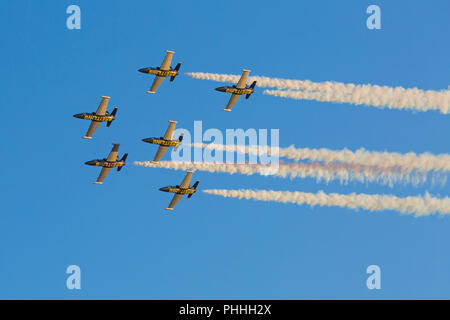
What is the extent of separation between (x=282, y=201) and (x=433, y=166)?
1330cm

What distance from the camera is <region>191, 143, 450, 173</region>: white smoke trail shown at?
10269cm

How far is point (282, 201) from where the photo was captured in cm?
10812

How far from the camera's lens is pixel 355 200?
104188mm

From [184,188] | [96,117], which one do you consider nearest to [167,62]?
[96,117]

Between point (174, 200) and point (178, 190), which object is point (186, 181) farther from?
point (174, 200)

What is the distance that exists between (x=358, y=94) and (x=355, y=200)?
9.97 m

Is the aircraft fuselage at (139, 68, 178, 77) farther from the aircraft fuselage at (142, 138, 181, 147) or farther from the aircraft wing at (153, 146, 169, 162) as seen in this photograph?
the aircraft wing at (153, 146, 169, 162)

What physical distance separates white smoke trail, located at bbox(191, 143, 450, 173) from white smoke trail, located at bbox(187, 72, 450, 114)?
4.89 meters

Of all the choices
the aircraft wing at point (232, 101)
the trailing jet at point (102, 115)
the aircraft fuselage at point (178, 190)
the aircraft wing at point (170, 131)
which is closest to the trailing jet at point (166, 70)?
the aircraft wing at point (170, 131)

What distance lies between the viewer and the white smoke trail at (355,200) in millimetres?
101312

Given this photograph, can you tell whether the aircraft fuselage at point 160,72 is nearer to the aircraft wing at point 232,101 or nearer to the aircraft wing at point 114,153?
the aircraft wing at point 232,101

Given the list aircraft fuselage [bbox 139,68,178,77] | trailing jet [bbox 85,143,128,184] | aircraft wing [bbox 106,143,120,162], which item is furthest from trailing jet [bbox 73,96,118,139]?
aircraft fuselage [bbox 139,68,178,77]

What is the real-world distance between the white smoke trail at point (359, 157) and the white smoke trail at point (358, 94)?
489 cm

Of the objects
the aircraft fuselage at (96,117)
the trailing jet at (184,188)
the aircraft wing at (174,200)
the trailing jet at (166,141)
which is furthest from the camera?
the aircraft wing at (174,200)
